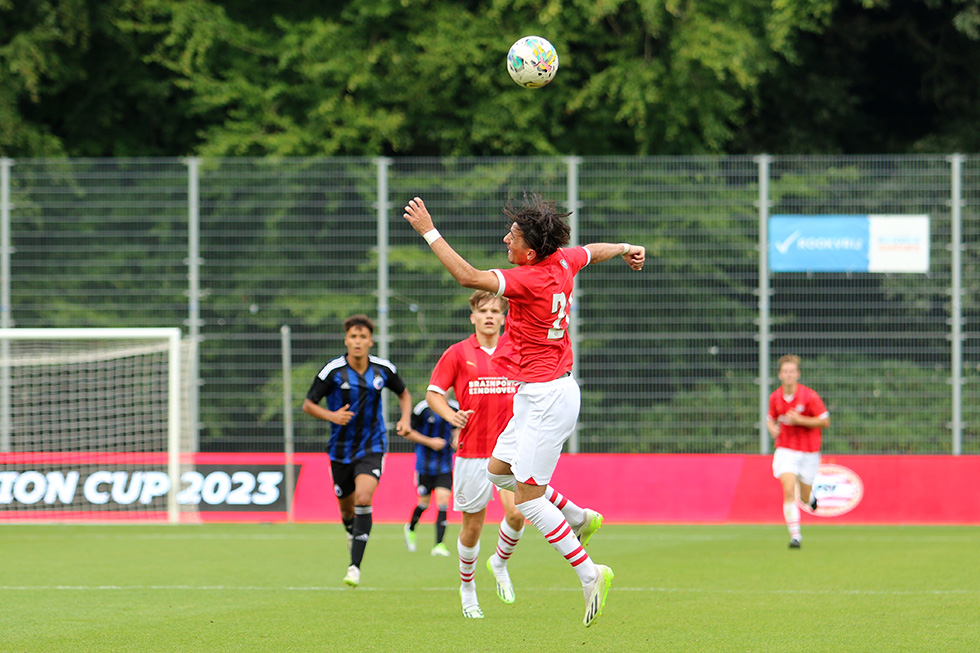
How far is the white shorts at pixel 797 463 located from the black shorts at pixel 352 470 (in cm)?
576

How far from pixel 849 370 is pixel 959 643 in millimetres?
10167

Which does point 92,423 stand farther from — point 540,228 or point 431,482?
point 540,228

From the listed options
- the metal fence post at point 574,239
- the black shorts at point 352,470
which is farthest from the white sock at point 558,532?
the metal fence post at point 574,239

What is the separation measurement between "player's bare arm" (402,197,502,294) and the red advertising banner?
982 centimetres

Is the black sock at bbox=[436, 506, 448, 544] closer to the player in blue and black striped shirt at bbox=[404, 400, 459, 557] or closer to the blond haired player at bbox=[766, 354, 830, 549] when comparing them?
the player in blue and black striped shirt at bbox=[404, 400, 459, 557]

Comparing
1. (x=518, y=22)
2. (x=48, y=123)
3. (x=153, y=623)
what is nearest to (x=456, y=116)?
(x=518, y=22)

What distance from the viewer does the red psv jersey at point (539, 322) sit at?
7344 millimetres

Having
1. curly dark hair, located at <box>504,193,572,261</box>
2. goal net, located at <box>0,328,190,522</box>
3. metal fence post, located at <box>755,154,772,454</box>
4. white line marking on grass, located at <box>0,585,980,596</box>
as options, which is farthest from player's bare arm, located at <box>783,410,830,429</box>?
goal net, located at <box>0,328,190,522</box>

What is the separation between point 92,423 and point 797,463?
9134 mm

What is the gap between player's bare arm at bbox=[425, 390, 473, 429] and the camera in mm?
8766

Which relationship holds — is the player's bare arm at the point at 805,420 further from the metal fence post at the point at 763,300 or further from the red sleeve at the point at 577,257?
the red sleeve at the point at 577,257

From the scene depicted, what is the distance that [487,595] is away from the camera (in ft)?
31.7

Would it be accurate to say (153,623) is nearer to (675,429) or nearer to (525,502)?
(525,502)

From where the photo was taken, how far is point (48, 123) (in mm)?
24188
